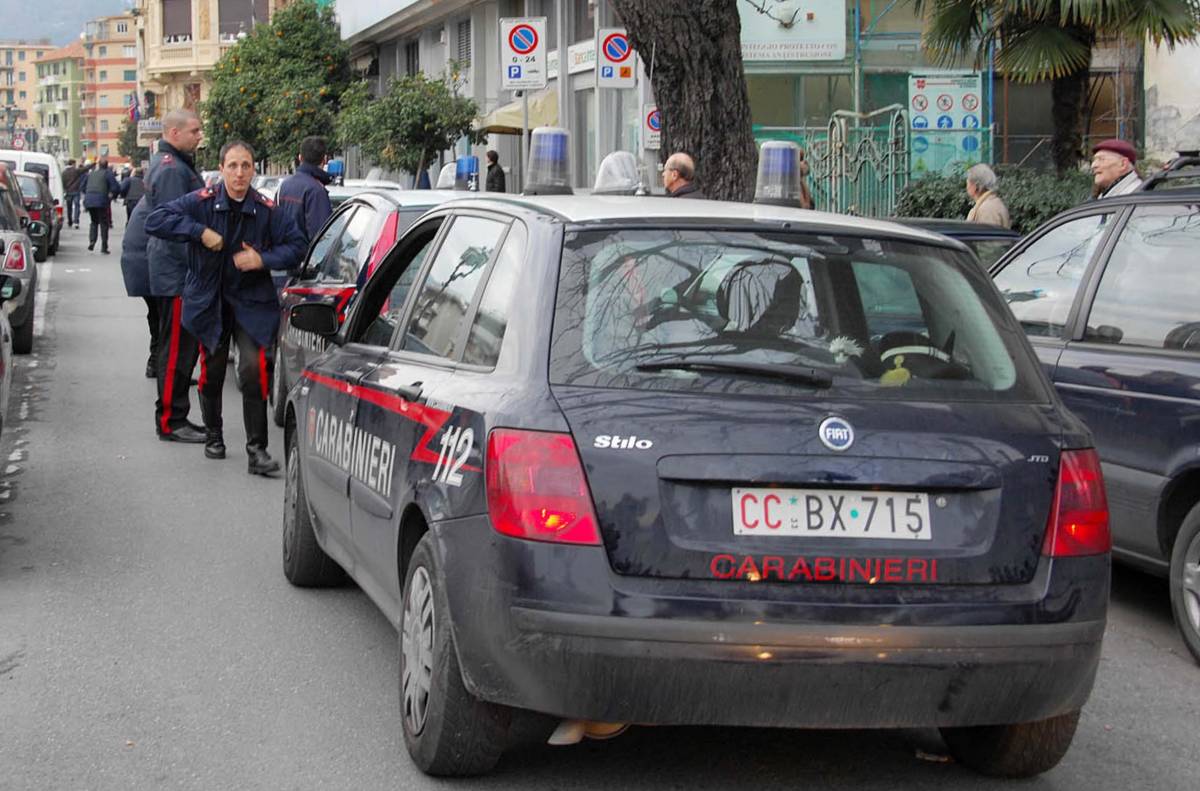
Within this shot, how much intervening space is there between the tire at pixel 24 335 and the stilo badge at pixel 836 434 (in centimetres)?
1385

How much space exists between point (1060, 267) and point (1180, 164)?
1239mm

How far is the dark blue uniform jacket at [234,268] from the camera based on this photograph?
10219mm

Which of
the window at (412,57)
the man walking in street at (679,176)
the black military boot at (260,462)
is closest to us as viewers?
the black military boot at (260,462)

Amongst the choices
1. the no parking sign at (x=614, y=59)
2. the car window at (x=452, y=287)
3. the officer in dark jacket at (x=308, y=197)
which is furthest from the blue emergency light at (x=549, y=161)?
the no parking sign at (x=614, y=59)

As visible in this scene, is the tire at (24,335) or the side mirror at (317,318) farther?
the tire at (24,335)

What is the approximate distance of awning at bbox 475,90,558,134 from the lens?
3130cm

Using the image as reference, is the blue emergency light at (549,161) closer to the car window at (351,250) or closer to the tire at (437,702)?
the tire at (437,702)

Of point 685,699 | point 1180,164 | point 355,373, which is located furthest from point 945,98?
point 685,699

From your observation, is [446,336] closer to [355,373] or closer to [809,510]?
[355,373]

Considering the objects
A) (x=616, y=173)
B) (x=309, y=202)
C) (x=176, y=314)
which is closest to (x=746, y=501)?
(x=176, y=314)

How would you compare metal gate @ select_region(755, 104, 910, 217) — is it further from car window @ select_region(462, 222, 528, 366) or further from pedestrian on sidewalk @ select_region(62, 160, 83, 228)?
pedestrian on sidewalk @ select_region(62, 160, 83, 228)

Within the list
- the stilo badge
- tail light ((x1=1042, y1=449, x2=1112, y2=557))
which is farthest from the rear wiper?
tail light ((x1=1042, y1=449, x2=1112, y2=557))

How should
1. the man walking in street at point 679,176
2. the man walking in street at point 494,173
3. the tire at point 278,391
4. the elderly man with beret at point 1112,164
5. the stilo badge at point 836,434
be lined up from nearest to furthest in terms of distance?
the stilo badge at point 836,434 < the tire at point 278,391 < the elderly man with beret at point 1112,164 < the man walking in street at point 679,176 < the man walking in street at point 494,173

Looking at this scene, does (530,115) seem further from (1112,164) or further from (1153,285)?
(1153,285)
